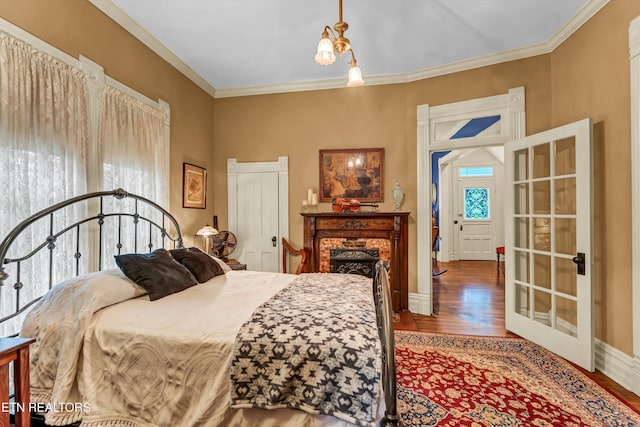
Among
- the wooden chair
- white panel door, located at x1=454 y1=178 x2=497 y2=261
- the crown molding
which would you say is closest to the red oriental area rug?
the wooden chair

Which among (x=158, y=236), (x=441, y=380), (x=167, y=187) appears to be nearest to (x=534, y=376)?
(x=441, y=380)

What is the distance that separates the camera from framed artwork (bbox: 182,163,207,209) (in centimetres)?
376

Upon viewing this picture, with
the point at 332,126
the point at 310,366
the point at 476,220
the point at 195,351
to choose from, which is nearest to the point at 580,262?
the point at 310,366

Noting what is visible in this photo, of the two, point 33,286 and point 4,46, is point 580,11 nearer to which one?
point 4,46

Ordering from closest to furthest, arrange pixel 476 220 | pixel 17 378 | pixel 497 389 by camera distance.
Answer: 1. pixel 17 378
2. pixel 497 389
3. pixel 476 220

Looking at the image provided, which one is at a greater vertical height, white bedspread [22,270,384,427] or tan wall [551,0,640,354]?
tan wall [551,0,640,354]

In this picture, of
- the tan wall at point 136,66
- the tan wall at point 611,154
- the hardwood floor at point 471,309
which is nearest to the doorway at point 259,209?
the tan wall at point 136,66

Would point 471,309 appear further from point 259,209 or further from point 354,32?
point 354,32

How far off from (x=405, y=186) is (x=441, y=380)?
2.42 m

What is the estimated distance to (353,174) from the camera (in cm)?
417

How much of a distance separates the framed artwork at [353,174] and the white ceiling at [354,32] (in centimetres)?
101

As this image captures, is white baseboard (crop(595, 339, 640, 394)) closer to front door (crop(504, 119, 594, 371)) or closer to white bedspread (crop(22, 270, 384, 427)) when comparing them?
front door (crop(504, 119, 594, 371))

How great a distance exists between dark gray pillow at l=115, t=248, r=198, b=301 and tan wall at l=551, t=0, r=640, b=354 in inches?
130

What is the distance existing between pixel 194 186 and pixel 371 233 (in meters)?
2.42
